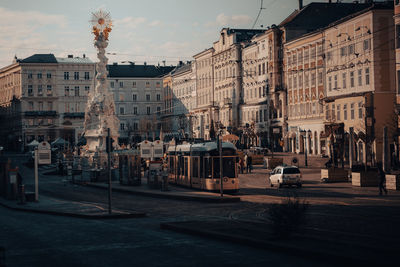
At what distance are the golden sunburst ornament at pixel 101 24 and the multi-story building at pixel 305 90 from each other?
23179 mm

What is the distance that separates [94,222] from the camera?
24.6 metres

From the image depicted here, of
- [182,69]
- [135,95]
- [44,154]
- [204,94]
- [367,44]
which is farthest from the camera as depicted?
[135,95]

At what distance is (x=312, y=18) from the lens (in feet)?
279

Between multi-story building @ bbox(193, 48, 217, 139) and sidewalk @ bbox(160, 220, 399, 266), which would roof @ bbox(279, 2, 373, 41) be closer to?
multi-story building @ bbox(193, 48, 217, 139)

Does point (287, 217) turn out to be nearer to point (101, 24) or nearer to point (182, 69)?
point (101, 24)

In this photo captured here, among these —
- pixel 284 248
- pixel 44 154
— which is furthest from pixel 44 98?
pixel 284 248

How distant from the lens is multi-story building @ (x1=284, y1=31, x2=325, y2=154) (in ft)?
244

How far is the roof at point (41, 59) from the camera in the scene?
142375 millimetres

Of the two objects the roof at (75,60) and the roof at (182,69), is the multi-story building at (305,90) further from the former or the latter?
the roof at (75,60)

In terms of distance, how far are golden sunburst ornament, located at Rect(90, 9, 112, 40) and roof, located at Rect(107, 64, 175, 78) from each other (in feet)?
271

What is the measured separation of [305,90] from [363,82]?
1722 cm

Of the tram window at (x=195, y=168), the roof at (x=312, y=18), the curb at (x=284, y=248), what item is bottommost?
the curb at (x=284, y=248)

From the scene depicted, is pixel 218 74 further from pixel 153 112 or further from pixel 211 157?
pixel 211 157

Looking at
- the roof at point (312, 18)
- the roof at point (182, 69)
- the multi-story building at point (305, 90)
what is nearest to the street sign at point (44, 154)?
the multi-story building at point (305, 90)
